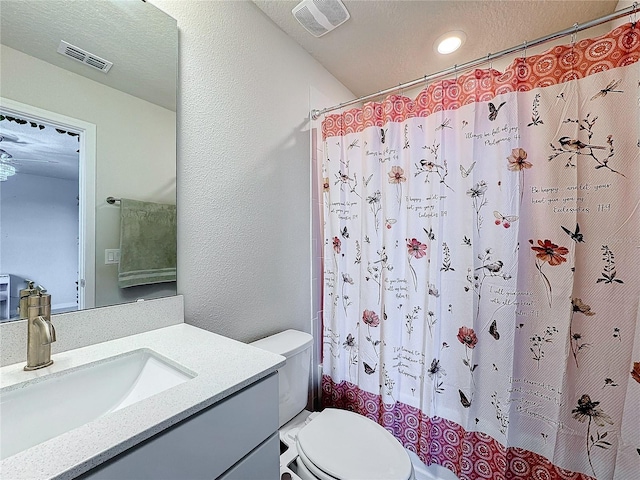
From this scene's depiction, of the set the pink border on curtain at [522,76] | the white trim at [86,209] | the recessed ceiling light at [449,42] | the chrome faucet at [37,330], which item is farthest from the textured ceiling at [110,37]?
the recessed ceiling light at [449,42]

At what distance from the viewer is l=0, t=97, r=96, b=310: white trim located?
2.90ft

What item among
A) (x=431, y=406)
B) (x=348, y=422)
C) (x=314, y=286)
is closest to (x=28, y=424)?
(x=348, y=422)

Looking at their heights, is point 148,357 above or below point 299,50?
below

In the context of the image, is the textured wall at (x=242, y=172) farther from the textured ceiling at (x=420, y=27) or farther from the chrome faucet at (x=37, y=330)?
the chrome faucet at (x=37, y=330)

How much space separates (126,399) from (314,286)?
1.11 meters

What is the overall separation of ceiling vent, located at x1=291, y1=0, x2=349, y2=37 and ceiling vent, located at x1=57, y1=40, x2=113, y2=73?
0.90 metres

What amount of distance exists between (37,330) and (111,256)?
312 millimetres

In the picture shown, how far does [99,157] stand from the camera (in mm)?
935

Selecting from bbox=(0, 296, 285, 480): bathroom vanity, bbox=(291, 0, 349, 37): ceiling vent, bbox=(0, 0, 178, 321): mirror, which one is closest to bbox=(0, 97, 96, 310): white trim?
bbox=(0, 0, 178, 321): mirror

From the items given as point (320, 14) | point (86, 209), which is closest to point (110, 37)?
point (86, 209)

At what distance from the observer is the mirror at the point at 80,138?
0.78 metres

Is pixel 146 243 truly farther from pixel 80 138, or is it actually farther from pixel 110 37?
pixel 110 37

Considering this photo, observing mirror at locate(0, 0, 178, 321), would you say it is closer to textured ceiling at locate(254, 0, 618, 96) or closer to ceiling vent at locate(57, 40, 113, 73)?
ceiling vent at locate(57, 40, 113, 73)

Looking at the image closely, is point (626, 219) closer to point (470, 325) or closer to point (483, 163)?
point (483, 163)
